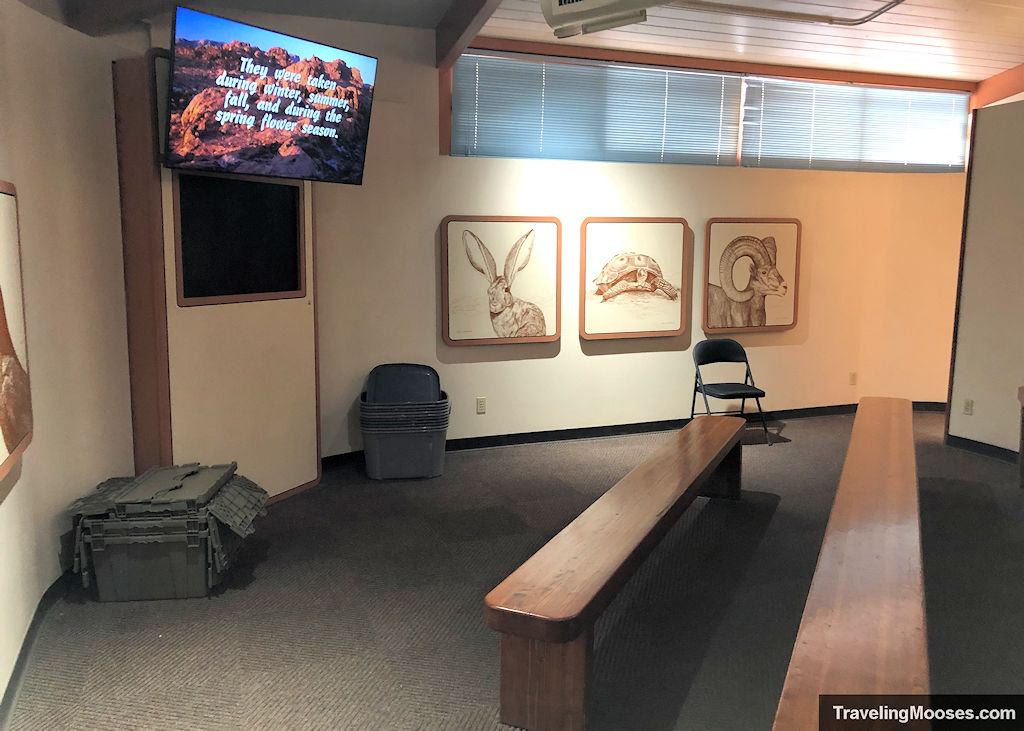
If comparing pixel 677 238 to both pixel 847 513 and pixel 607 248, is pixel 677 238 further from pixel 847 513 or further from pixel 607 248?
pixel 847 513

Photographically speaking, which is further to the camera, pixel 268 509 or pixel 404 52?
pixel 404 52

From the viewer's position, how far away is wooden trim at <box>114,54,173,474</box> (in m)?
3.99

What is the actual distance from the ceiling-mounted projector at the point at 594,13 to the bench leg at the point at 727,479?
2892mm

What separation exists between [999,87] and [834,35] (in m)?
2.39

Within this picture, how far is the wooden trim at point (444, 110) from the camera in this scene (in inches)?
229

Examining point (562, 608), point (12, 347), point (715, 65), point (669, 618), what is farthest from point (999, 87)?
point (12, 347)

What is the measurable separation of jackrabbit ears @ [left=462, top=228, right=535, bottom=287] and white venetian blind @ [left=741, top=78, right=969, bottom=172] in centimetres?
238

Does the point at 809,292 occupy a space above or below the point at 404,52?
below

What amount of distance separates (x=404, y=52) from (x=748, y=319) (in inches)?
145

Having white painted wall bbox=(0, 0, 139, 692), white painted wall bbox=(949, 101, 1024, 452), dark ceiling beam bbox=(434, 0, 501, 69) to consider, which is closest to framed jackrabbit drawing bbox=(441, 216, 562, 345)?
dark ceiling beam bbox=(434, 0, 501, 69)

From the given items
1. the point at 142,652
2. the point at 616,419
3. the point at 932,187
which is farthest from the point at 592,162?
the point at 142,652

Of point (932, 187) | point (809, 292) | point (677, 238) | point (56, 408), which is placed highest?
point (932, 187)

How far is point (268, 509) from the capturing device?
480 cm

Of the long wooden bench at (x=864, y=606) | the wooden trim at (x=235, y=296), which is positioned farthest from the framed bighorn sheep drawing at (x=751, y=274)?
the wooden trim at (x=235, y=296)
